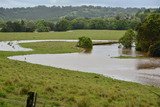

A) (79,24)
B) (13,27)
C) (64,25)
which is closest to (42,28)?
(64,25)

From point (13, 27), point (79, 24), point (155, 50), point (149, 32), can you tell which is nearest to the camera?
point (155, 50)

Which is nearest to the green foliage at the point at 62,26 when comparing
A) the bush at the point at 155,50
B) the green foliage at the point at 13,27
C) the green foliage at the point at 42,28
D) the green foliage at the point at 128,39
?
the green foliage at the point at 42,28

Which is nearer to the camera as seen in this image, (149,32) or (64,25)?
(149,32)

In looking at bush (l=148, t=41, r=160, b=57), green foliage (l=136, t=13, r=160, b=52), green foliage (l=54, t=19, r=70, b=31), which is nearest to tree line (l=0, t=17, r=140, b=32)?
green foliage (l=54, t=19, r=70, b=31)

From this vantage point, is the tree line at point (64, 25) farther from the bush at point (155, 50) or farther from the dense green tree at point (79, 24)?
the bush at point (155, 50)

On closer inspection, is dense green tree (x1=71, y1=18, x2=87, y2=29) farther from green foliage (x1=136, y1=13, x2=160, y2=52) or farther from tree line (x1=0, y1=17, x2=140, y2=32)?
green foliage (x1=136, y1=13, x2=160, y2=52)

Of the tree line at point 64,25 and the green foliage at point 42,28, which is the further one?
the green foliage at point 42,28

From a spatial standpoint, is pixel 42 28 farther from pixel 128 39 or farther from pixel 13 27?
pixel 128 39

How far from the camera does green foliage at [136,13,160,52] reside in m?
81.3

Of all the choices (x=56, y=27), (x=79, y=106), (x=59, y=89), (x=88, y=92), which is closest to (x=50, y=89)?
(x=59, y=89)

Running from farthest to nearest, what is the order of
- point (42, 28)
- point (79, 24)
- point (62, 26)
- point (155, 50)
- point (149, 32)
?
point (79, 24), point (62, 26), point (42, 28), point (149, 32), point (155, 50)

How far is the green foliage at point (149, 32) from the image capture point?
267 ft

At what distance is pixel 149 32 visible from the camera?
82.2 m

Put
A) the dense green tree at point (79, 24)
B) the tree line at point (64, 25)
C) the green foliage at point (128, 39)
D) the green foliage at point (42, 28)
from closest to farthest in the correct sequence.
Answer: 1. the green foliage at point (128, 39)
2. the tree line at point (64, 25)
3. the green foliage at point (42, 28)
4. the dense green tree at point (79, 24)
